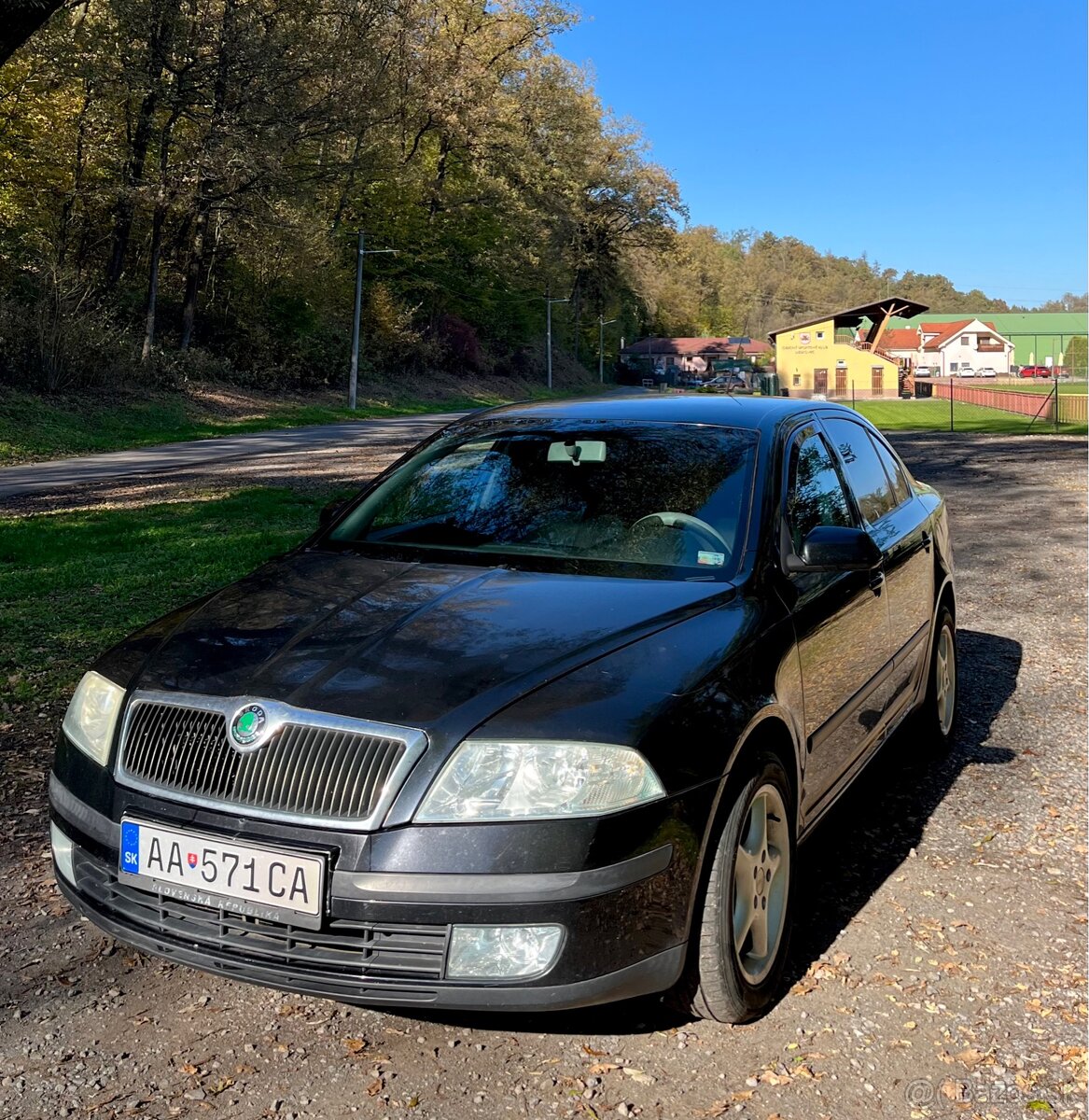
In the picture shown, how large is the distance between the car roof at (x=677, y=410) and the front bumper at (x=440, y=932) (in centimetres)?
202

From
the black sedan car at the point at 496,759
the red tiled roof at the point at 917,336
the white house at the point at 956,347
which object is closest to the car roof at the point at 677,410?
the black sedan car at the point at 496,759

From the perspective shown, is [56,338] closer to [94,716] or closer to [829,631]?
[94,716]

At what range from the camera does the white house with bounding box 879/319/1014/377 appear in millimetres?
134500

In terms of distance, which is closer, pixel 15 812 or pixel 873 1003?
pixel 873 1003

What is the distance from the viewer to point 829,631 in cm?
356

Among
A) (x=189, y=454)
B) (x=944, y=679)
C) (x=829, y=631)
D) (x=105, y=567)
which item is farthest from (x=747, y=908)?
(x=189, y=454)

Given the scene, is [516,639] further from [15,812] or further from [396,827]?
[15,812]

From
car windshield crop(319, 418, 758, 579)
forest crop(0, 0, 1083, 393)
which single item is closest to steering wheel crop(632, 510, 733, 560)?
car windshield crop(319, 418, 758, 579)

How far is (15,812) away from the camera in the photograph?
4.08m

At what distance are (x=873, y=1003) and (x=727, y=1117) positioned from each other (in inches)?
27.6

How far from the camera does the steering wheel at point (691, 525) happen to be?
3498 mm

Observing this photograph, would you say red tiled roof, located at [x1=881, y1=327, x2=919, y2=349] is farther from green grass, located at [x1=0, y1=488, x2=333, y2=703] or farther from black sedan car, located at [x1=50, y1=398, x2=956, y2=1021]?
black sedan car, located at [x1=50, y1=398, x2=956, y2=1021]

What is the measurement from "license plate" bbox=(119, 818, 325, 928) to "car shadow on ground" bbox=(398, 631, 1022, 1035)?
0.62 m

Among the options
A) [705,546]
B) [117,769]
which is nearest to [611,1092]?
[117,769]
